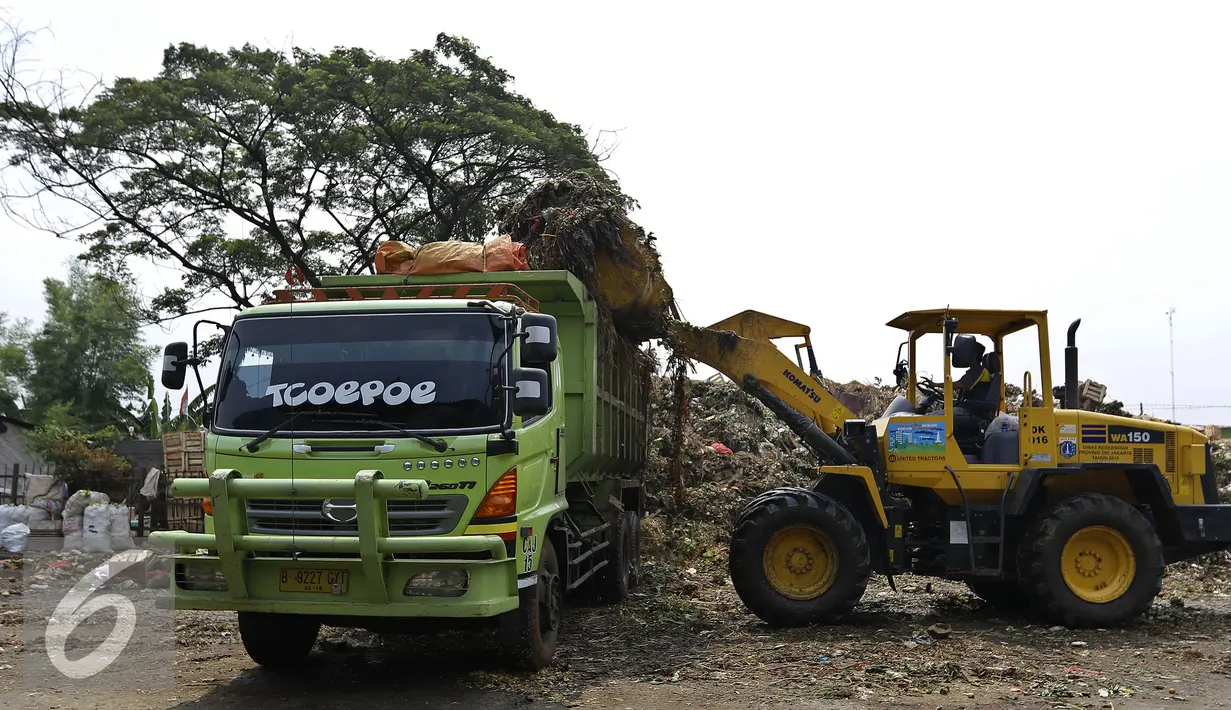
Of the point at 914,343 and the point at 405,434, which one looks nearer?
the point at 405,434

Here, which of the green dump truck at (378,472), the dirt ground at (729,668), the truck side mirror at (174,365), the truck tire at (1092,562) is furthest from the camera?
the truck tire at (1092,562)

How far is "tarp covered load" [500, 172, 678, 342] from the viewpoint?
9.67 meters

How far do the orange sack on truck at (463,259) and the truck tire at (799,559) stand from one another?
10.2ft

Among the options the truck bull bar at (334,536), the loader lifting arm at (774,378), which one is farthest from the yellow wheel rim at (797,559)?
the truck bull bar at (334,536)

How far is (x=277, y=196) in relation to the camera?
19938mm

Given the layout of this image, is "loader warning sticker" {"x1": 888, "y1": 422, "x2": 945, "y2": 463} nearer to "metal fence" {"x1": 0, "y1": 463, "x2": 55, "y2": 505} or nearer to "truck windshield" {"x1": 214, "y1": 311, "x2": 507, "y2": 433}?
"truck windshield" {"x1": 214, "y1": 311, "x2": 507, "y2": 433}

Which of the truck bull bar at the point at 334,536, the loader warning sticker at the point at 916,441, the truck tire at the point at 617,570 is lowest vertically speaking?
the truck tire at the point at 617,570

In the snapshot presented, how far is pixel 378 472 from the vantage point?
6312 mm

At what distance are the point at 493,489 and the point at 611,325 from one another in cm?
358

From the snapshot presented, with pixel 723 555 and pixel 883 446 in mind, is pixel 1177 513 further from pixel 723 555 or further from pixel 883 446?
pixel 723 555

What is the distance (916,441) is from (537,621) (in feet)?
13.8

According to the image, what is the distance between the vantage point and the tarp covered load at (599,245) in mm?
9672

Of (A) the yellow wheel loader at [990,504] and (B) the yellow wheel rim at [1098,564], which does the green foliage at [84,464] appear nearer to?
(A) the yellow wheel loader at [990,504]

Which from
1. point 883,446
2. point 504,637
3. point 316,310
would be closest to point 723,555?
point 883,446
